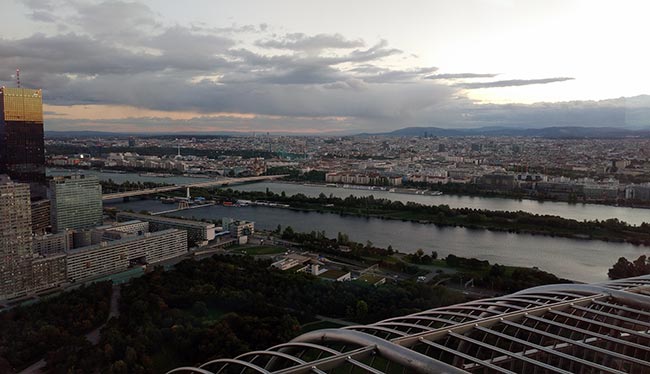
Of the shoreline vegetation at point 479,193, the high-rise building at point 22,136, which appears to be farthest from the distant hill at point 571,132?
the high-rise building at point 22,136

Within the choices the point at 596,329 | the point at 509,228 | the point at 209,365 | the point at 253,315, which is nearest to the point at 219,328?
the point at 253,315

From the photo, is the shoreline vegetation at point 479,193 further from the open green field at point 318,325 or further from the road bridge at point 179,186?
the open green field at point 318,325

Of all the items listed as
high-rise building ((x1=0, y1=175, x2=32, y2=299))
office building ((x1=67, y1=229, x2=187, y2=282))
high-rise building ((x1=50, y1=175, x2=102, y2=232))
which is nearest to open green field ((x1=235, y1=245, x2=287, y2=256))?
office building ((x1=67, y1=229, x2=187, y2=282))

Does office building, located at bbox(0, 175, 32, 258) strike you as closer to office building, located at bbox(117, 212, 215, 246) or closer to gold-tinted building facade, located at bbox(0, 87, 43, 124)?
office building, located at bbox(117, 212, 215, 246)

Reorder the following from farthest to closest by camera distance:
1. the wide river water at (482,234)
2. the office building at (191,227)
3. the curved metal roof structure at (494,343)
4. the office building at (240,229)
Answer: the office building at (240,229) < the office building at (191,227) < the wide river water at (482,234) < the curved metal roof structure at (494,343)

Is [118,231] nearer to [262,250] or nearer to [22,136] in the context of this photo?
[262,250]

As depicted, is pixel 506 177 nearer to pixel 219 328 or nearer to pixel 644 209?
pixel 644 209
